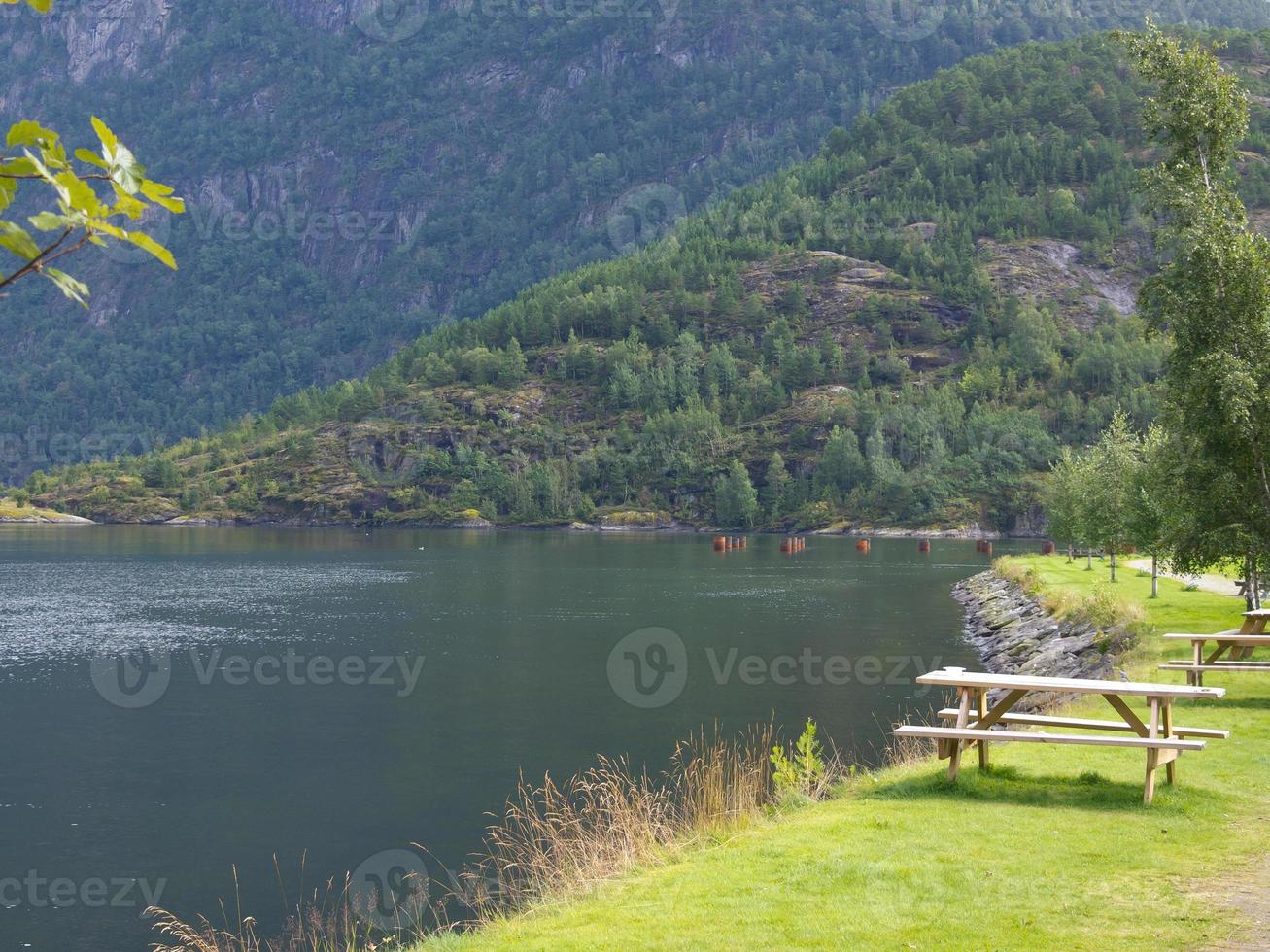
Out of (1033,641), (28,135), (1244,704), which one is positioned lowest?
(1033,641)

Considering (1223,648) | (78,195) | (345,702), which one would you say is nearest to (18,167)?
(78,195)

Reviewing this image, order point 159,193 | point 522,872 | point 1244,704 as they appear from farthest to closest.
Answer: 1. point 1244,704
2. point 522,872
3. point 159,193

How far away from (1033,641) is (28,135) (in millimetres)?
46485

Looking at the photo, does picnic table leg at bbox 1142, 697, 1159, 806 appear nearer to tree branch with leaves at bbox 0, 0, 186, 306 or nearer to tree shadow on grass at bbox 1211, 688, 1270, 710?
tree shadow on grass at bbox 1211, 688, 1270, 710

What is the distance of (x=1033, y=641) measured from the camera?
45844 mm

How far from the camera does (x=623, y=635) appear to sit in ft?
193

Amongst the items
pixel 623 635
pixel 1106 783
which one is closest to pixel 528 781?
pixel 1106 783

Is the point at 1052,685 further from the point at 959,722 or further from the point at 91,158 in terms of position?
the point at 91,158

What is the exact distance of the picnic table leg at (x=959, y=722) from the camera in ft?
53.9

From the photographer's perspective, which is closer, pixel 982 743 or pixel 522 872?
pixel 982 743

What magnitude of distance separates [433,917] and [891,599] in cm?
5934

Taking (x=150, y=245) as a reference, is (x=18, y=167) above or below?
above

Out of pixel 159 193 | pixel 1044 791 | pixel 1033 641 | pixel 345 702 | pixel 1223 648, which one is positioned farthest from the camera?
pixel 1033 641

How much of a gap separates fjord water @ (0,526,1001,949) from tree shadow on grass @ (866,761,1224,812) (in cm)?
1072
